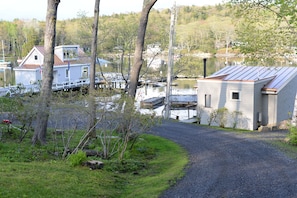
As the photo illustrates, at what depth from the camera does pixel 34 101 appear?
10.8m

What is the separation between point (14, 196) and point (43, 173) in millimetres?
1685

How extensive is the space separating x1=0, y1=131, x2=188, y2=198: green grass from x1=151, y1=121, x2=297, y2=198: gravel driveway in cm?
42

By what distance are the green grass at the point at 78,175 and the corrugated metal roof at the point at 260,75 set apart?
33.7ft

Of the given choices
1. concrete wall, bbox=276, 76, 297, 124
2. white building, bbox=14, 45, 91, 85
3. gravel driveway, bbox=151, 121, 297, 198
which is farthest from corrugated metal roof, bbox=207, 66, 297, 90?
white building, bbox=14, 45, 91, 85

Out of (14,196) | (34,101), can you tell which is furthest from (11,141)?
(14,196)

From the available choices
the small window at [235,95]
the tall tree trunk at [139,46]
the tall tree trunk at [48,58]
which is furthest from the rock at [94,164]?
the small window at [235,95]

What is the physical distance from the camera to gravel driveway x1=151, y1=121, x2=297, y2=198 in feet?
24.6

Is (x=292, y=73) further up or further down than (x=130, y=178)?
further up

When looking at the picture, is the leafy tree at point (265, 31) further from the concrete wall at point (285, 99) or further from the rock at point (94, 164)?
the rock at point (94, 164)

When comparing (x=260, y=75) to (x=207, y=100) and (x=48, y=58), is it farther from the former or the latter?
(x=48, y=58)

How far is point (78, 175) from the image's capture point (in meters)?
8.27

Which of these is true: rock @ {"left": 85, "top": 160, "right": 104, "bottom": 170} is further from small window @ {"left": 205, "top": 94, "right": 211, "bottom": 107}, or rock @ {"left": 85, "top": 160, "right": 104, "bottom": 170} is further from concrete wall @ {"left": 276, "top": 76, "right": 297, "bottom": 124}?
concrete wall @ {"left": 276, "top": 76, "right": 297, "bottom": 124}

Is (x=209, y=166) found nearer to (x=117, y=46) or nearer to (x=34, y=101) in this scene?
(x=34, y=101)

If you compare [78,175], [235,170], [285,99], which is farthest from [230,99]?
[78,175]
